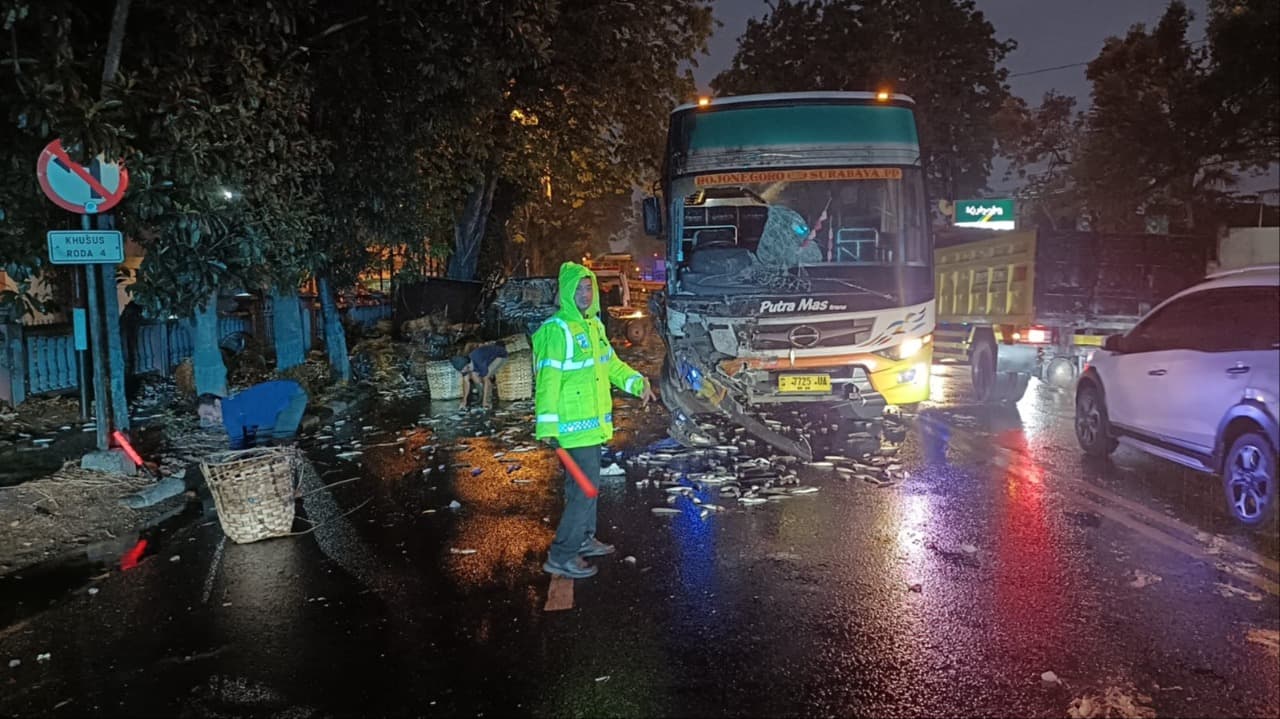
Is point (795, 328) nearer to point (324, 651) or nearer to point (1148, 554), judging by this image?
point (1148, 554)

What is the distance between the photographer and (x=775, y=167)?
8.44 metres

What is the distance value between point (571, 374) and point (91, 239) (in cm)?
502

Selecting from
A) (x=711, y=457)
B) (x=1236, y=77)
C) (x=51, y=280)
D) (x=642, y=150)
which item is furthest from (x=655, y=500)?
(x=1236, y=77)

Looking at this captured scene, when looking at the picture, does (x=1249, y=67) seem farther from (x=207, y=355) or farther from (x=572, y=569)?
(x=207, y=355)

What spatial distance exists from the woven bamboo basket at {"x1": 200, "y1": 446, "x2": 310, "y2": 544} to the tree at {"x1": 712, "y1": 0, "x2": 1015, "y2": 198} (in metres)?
26.6

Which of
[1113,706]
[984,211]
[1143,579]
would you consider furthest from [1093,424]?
[984,211]

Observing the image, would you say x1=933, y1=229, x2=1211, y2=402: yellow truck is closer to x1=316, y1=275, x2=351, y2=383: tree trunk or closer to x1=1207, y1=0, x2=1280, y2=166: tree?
x1=316, y1=275, x2=351, y2=383: tree trunk

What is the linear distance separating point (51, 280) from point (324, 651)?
331 inches

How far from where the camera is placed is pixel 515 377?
12359 mm

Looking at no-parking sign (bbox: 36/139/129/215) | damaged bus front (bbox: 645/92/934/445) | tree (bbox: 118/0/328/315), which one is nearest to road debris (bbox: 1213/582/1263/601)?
damaged bus front (bbox: 645/92/934/445)

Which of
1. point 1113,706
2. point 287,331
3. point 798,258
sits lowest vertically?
point 1113,706

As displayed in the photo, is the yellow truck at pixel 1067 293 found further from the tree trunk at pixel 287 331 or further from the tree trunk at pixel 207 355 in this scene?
the tree trunk at pixel 287 331

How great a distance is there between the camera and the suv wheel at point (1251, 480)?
17.8 ft

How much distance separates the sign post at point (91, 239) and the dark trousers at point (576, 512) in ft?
15.2
